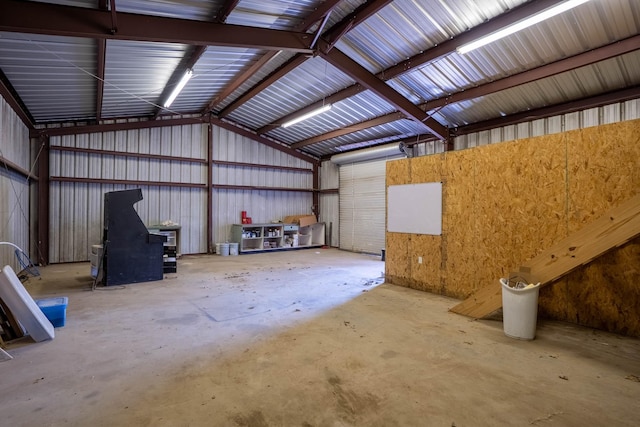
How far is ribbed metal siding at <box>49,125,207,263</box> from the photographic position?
8180 mm

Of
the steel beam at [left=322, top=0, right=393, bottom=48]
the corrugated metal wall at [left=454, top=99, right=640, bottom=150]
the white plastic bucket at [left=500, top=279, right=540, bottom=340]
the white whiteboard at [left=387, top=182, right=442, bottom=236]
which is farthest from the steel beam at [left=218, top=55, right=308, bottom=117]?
the white plastic bucket at [left=500, top=279, right=540, bottom=340]

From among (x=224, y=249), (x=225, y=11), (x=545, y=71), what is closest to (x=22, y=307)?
(x=225, y=11)

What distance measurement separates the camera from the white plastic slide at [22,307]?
318 centimetres

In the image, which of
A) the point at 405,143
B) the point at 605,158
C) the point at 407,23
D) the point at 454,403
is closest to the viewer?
the point at 454,403

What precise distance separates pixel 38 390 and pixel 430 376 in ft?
10.2

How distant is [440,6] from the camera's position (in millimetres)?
4688

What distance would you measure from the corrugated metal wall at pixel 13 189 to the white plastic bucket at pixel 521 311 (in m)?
7.91

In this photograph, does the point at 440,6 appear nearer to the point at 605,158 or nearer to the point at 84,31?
the point at 605,158

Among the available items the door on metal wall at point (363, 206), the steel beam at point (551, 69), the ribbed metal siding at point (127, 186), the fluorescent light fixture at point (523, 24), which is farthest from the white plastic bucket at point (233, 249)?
the fluorescent light fixture at point (523, 24)

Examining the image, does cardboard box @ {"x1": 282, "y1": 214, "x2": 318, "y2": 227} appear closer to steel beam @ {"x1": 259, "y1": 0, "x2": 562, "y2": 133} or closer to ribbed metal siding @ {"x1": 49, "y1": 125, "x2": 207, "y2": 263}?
ribbed metal siding @ {"x1": 49, "y1": 125, "x2": 207, "y2": 263}

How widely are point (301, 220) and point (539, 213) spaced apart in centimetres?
837

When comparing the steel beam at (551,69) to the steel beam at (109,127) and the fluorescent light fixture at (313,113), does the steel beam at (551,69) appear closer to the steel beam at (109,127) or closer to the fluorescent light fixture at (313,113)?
the fluorescent light fixture at (313,113)

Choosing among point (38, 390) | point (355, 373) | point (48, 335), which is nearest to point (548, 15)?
point (355, 373)

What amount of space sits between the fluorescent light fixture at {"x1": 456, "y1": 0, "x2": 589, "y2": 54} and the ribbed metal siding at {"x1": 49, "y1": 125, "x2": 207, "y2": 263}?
8.38 meters
